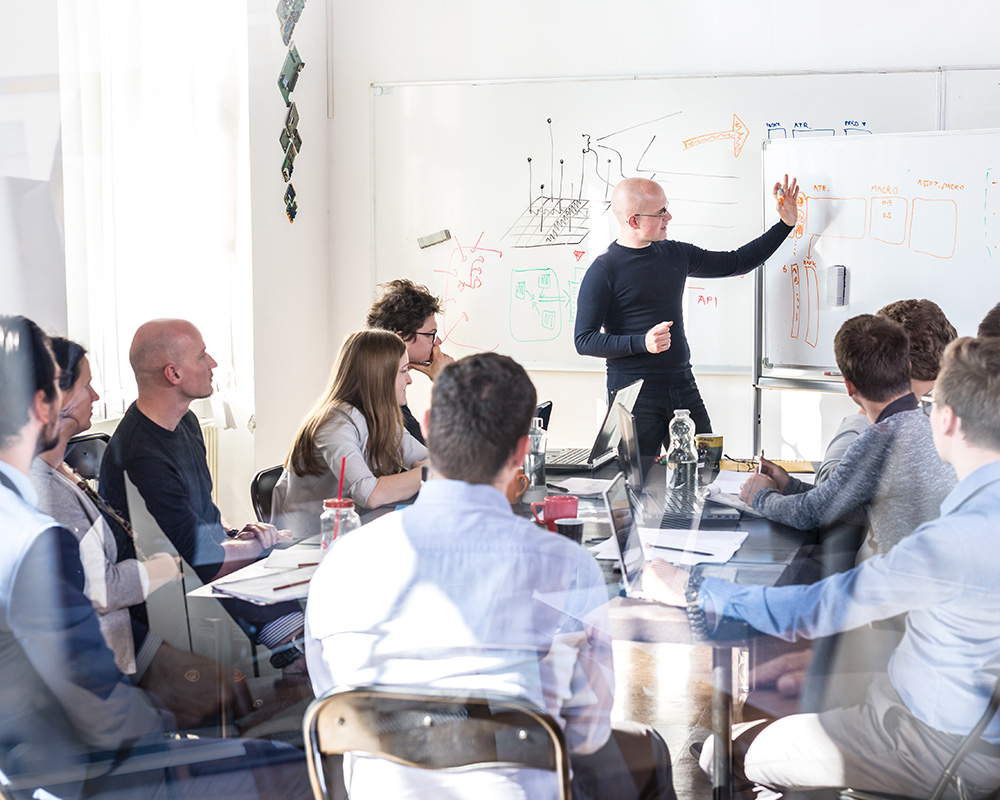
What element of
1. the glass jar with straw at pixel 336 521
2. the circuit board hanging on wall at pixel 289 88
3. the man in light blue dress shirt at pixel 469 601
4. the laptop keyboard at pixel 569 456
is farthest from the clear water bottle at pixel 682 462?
the circuit board hanging on wall at pixel 289 88

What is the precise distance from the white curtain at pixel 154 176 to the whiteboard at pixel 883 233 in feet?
7.17

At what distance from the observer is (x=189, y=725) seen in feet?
5.57

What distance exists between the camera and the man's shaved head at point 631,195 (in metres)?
4.00

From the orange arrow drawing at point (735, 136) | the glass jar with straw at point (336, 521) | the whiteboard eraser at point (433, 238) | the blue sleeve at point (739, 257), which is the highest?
the orange arrow drawing at point (735, 136)

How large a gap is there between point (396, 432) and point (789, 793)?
129cm

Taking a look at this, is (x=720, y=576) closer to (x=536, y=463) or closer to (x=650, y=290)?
(x=536, y=463)

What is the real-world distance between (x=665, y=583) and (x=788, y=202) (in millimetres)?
2645

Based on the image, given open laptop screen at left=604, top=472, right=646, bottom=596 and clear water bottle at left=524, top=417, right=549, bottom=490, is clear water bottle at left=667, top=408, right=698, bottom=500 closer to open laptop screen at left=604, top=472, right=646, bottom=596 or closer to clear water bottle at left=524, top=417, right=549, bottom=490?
open laptop screen at left=604, top=472, right=646, bottom=596

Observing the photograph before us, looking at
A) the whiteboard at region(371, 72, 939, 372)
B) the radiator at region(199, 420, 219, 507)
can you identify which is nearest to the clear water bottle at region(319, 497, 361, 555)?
the radiator at region(199, 420, 219, 507)

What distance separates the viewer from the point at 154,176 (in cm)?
312

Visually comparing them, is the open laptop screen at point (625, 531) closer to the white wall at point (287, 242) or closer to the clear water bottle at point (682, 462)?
the clear water bottle at point (682, 462)

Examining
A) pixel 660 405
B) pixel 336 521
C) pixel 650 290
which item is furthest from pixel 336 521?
pixel 650 290

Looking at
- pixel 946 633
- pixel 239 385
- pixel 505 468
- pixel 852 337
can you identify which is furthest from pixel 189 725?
pixel 239 385

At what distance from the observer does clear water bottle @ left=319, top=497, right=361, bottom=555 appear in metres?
1.79
